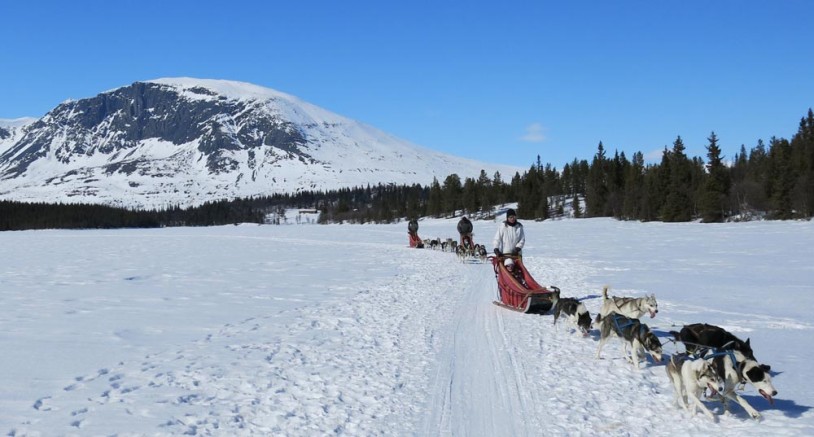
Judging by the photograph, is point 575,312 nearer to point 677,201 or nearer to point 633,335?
point 633,335

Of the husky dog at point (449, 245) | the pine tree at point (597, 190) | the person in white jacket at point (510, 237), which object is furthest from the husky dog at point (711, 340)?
the pine tree at point (597, 190)

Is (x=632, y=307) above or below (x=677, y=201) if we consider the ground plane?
below

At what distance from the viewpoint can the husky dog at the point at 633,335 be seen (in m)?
7.07

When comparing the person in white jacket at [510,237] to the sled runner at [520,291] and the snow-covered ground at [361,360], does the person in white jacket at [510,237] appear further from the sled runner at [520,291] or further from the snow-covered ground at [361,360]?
the snow-covered ground at [361,360]

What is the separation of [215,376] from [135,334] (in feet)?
10.8

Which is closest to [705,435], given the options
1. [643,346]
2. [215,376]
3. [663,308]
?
[643,346]

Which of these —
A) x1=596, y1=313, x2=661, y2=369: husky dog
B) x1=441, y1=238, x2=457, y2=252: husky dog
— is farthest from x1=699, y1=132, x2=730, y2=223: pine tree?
x1=596, y1=313, x2=661, y2=369: husky dog

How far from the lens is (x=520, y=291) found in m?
11.3

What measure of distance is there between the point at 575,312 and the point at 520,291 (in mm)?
2068

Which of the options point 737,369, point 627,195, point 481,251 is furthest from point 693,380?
point 627,195

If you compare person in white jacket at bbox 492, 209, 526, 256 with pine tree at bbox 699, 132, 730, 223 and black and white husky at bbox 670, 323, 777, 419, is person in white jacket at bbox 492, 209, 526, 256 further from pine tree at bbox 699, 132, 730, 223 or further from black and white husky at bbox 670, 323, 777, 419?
pine tree at bbox 699, 132, 730, 223

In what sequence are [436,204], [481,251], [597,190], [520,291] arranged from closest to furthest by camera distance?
[520,291] < [481,251] < [597,190] < [436,204]

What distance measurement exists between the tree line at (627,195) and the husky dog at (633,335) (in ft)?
179

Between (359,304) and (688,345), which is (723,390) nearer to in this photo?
(688,345)
